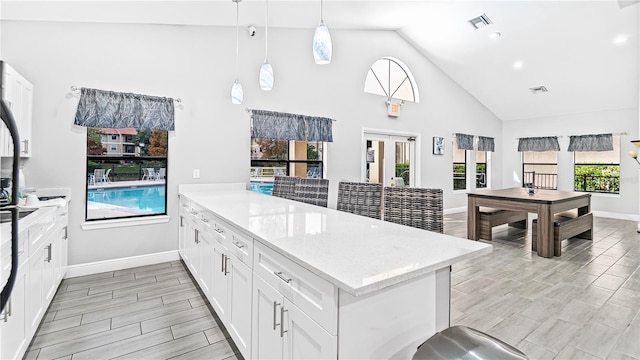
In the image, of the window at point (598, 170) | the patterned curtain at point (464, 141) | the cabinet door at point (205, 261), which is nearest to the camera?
the cabinet door at point (205, 261)

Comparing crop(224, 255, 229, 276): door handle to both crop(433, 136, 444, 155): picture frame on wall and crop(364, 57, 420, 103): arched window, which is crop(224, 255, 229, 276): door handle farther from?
crop(433, 136, 444, 155): picture frame on wall

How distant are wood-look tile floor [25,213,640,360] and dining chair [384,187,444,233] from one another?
0.88 meters

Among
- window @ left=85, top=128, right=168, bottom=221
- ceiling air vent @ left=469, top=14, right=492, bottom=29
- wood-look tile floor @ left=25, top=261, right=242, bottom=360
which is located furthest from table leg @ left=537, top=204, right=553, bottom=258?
window @ left=85, top=128, right=168, bottom=221

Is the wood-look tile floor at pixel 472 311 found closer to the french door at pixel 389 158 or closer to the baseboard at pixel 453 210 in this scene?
the french door at pixel 389 158

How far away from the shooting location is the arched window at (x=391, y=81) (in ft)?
19.3

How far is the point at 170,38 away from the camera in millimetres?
3762

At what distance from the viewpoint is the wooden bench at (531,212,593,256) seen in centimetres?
Answer: 403

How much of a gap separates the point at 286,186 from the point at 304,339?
2.70 metres

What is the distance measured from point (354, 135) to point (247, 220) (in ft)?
12.7

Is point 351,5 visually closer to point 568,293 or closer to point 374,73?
point 374,73

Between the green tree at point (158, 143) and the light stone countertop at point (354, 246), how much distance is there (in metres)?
2.05

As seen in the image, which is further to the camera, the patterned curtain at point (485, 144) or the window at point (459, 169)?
the patterned curtain at point (485, 144)

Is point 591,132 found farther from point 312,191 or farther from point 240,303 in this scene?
point 240,303

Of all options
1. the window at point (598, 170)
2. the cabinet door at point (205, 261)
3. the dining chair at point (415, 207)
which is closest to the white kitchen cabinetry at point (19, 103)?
the cabinet door at point (205, 261)
